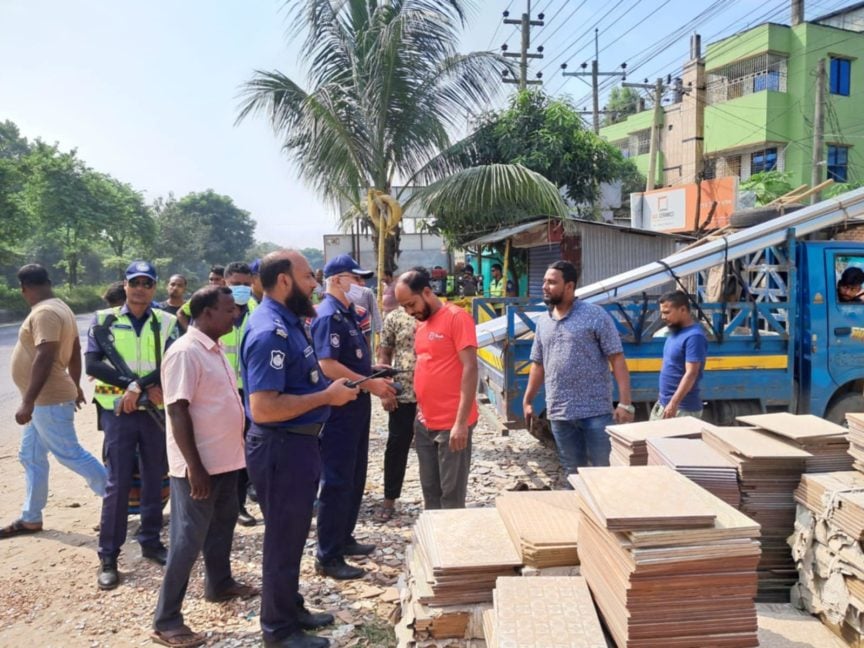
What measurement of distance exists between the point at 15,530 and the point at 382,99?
265 inches

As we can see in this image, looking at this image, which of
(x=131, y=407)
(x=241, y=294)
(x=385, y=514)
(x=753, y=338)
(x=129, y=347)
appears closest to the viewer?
(x=131, y=407)

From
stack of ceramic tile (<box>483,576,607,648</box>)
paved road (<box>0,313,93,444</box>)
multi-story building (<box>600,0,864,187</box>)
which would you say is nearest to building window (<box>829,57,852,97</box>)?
multi-story building (<box>600,0,864,187</box>)

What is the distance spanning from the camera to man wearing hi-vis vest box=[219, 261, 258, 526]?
14.9 ft

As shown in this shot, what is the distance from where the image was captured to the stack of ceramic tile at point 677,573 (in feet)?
6.06

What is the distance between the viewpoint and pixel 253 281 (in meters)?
5.21

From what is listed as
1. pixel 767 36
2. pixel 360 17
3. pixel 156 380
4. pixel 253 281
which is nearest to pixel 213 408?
pixel 156 380

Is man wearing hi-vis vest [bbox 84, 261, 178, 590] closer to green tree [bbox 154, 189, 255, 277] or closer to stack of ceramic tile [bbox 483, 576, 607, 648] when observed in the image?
stack of ceramic tile [bbox 483, 576, 607, 648]

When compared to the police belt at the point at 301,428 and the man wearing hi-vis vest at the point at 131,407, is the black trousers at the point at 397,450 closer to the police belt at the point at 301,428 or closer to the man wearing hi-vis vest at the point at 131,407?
the man wearing hi-vis vest at the point at 131,407

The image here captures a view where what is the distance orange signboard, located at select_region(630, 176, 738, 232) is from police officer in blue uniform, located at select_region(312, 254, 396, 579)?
12198 millimetres

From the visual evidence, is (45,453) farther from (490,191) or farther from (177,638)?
(490,191)

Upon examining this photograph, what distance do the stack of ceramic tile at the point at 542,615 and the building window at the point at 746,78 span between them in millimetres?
26926

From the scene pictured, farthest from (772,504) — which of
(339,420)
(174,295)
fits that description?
(174,295)

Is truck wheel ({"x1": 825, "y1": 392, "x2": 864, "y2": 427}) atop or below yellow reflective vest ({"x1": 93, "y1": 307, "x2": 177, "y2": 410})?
below

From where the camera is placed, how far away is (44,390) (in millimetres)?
4191
